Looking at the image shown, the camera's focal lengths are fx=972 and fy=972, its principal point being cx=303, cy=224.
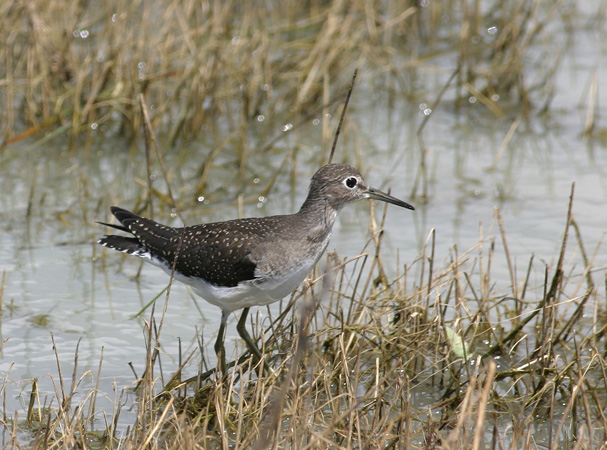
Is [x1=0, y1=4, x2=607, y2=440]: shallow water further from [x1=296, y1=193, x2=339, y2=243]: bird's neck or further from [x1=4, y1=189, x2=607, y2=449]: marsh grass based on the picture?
[x1=296, y1=193, x2=339, y2=243]: bird's neck

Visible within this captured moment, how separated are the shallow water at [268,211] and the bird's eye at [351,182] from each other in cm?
87

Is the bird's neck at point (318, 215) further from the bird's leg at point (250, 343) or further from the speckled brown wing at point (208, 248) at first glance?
the bird's leg at point (250, 343)

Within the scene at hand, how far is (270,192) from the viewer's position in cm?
800

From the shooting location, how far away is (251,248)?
5.21 m

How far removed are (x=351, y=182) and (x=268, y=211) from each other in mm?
2294

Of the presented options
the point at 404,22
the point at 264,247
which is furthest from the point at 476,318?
the point at 404,22

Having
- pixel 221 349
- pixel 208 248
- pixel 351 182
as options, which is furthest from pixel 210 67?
pixel 221 349

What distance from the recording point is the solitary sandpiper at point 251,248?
5090 millimetres

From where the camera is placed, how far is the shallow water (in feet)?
19.0

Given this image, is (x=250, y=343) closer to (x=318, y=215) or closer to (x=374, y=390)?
(x=318, y=215)

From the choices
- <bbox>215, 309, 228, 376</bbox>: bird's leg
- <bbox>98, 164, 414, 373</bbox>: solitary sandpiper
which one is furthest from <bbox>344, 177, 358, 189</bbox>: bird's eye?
<bbox>215, 309, 228, 376</bbox>: bird's leg

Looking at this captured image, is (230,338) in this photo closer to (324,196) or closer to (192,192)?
(324,196)

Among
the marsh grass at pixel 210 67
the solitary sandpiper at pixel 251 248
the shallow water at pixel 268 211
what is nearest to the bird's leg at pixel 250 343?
the solitary sandpiper at pixel 251 248

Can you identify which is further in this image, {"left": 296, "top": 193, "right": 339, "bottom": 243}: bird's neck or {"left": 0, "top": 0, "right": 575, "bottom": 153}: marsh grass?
{"left": 0, "top": 0, "right": 575, "bottom": 153}: marsh grass
